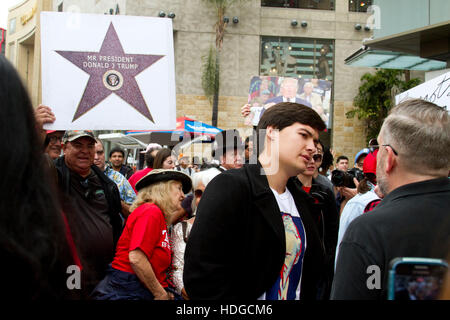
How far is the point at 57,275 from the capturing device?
37.2 inches

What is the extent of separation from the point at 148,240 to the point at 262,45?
1923 cm

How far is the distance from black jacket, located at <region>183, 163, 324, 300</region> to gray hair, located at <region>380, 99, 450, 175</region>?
0.70m

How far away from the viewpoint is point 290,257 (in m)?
2.13

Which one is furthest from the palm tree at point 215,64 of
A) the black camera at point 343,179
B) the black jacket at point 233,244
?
the black jacket at point 233,244

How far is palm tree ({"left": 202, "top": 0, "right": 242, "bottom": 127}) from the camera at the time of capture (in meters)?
20.0

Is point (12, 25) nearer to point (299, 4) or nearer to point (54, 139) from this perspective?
point (299, 4)

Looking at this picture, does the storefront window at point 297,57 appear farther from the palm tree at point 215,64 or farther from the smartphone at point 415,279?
the smartphone at point 415,279

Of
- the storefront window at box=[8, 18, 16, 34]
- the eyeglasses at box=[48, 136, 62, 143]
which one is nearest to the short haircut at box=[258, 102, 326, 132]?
the eyeglasses at box=[48, 136, 62, 143]

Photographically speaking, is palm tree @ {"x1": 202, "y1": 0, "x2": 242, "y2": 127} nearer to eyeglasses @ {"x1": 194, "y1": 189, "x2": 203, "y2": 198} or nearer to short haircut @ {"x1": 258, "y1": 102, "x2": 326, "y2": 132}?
eyeglasses @ {"x1": 194, "y1": 189, "x2": 203, "y2": 198}

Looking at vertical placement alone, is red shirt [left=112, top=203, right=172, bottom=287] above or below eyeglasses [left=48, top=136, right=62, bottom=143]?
below

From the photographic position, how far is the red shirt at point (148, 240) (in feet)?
9.57

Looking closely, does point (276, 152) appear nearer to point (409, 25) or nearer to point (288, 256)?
point (288, 256)

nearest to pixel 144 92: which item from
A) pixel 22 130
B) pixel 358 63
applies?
pixel 22 130

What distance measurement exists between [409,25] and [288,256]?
8313mm
